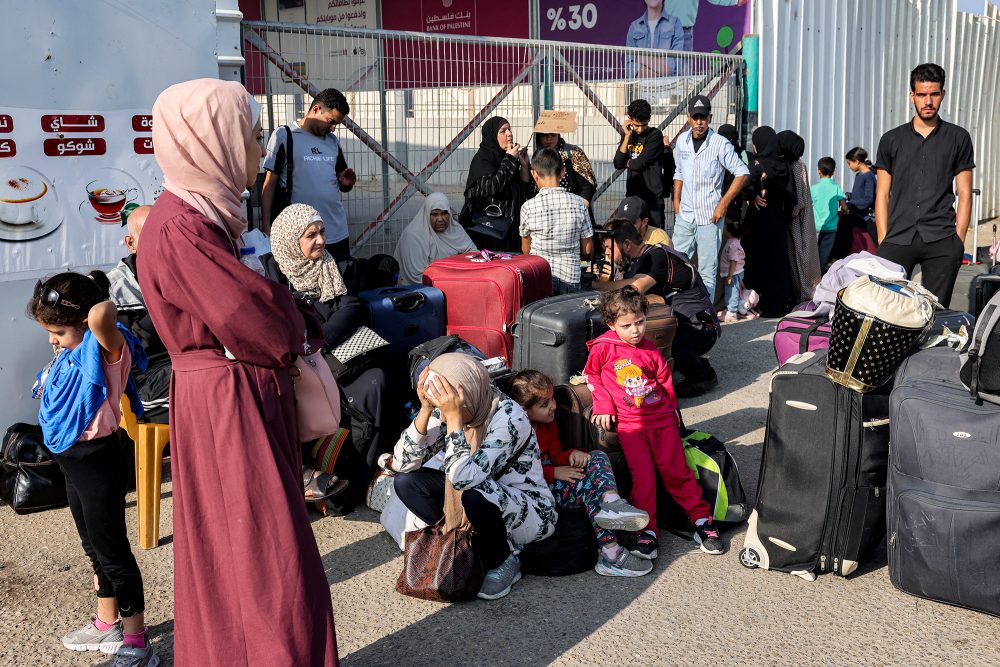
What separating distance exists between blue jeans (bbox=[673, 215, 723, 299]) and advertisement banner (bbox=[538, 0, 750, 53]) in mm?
5785

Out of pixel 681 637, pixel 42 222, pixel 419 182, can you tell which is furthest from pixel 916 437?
pixel 419 182

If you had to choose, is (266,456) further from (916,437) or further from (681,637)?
(916,437)

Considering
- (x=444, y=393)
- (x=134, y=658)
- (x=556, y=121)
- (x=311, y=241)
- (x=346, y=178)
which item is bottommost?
(x=134, y=658)

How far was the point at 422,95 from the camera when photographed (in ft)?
24.0

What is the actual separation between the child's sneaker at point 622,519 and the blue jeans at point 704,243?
14.7ft

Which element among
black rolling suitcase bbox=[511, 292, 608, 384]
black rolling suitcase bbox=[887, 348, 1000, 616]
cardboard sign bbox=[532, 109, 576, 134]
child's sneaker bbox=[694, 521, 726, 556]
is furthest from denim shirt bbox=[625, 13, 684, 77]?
black rolling suitcase bbox=[887, 348, 1000, 616]

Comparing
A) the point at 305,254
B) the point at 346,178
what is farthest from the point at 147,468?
the point at 346,178

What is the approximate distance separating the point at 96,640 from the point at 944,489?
2.93 meters

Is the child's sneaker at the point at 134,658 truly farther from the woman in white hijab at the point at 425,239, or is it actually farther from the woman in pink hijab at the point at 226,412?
the woman in white hijab at the point at 425,239

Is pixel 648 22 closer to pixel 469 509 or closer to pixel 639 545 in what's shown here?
pixel 639 545

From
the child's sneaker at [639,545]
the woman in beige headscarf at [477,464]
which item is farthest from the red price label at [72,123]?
the child's sneaker at [639,545]

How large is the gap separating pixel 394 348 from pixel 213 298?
2.91 meters

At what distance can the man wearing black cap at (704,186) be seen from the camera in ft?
26.0

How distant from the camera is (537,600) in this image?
361 centimetres
